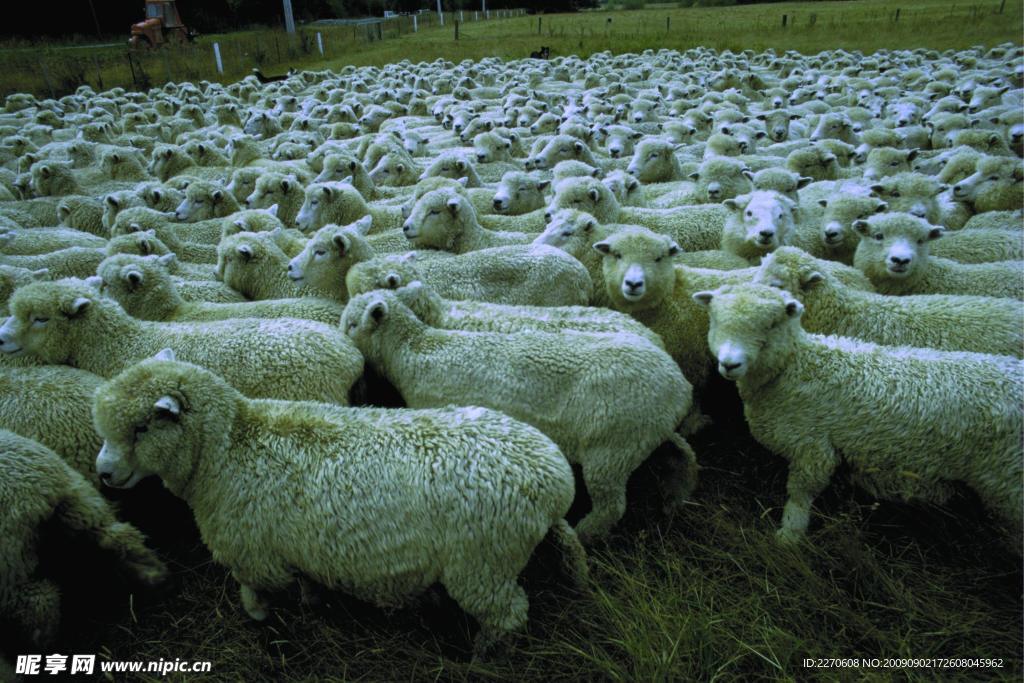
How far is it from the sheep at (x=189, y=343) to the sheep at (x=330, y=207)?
7.94 ft

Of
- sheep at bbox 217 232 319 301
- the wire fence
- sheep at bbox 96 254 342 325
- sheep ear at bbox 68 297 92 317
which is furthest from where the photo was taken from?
the wire fence

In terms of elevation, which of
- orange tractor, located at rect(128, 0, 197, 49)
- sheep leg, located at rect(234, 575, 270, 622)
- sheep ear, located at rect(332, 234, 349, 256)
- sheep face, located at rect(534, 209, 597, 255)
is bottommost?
sheep leg, located at rect(234, 575, 270, 622)

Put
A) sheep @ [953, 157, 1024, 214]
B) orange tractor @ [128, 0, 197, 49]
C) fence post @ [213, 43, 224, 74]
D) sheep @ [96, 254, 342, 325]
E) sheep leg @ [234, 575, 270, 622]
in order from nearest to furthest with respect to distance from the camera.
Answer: sheep leg @ [234, 575, 270, 622] < sheep @ [96, 254, 342, 325] < sheep @ [953, 157, 1024, 214] < fence post @ [213, 43, 224, 74] < orange tractor @ [128, 0, 197, 49]

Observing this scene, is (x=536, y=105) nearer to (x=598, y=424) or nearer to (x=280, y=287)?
(x=280, y=287)

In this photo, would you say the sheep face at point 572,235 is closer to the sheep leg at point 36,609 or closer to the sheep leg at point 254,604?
the sheep leg at point 254,604

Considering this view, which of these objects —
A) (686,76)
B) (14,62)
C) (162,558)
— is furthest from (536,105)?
(14,62)

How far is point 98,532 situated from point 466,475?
1881 millimetres

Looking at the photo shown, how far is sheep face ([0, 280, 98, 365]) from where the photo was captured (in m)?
3.67

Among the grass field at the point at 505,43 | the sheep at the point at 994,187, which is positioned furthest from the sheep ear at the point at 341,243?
the grass field at the point at 505,43

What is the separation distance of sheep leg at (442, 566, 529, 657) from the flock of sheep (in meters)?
0.01

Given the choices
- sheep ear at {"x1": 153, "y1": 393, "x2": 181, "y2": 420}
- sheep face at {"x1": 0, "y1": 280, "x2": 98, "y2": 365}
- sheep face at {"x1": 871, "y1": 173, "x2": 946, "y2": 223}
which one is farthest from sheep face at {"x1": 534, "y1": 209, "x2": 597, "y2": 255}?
sheep face at {"x1": 0, "y1": 280, "x2": 98, "y2": 365}

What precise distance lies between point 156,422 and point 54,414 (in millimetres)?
1070

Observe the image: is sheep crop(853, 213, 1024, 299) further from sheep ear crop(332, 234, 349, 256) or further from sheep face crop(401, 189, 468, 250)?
sheep ear crop(332, 234, 349, 256)

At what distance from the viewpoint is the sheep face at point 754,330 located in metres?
3.21
